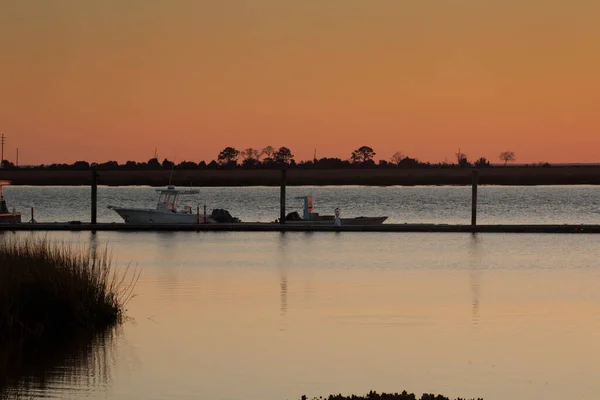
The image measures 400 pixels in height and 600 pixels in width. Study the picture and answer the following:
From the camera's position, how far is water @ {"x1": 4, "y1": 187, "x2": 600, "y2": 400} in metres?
17.3

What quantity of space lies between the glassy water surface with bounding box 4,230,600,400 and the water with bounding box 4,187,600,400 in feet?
0.11

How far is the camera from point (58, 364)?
19.0m

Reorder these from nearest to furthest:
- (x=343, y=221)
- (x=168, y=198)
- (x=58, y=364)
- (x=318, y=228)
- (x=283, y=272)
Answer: (x=58, y=364) → (x=283, y=272) → (x=318, y=228) → (x=343, y=221) → (x=168, y=198)

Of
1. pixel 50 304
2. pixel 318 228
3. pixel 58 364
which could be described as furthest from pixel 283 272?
pixel 318 228

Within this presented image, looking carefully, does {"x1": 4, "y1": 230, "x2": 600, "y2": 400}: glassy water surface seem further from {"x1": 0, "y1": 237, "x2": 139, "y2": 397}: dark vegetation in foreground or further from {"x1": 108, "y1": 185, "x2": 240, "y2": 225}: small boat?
{"x1": 108, "y1": 185, "x2": 240, "y2": 225}: small boat

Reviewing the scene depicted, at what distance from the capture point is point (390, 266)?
3756 cm

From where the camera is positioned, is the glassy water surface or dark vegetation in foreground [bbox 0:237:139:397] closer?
the glassy water surface

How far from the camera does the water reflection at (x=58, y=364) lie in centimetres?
1722

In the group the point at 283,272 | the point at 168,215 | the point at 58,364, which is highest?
the point at 168,215

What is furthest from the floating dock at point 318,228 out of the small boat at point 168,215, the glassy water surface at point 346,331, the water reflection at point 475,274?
the glassy water surface at point 346,331

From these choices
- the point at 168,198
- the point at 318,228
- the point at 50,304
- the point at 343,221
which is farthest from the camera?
the point at 168,198

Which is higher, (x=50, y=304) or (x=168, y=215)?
(x=168, y=215)

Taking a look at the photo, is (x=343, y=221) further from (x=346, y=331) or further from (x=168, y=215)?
(x=346, y=331)

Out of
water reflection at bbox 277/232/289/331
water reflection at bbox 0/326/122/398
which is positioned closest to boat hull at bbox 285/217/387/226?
water reflection at bbox 277/232/289/331
